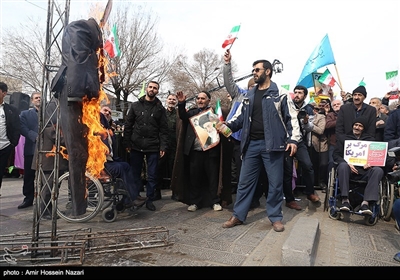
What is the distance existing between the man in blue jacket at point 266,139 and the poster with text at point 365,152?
1.32 m

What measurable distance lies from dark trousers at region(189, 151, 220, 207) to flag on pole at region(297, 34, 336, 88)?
463 centimetres

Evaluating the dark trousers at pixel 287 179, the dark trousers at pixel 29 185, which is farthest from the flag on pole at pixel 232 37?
the dark trousers at pixel 29 185

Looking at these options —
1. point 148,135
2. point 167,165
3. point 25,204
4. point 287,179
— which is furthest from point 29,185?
point 287,179

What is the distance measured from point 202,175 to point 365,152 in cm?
271

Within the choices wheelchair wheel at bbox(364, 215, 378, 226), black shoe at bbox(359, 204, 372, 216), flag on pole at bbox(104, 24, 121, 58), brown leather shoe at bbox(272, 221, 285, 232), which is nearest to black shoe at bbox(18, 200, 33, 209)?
flag on pole at bbox(104, 24, 121, 58)

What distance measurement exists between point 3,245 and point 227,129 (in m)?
3.04

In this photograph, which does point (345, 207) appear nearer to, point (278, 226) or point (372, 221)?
point (372, 221)

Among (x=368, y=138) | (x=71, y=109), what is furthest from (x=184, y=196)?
(x=368, y=138)

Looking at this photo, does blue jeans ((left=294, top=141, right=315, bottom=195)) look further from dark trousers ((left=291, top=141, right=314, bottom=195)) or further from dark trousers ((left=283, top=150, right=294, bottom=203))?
dark trousers ((left=283, top=150, right=294, bottom=203))

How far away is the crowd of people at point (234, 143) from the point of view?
4215mm

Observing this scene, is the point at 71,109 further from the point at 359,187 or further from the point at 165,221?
the point at 359,187

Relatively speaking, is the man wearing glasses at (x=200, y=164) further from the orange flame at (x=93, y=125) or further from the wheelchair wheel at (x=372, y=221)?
the wheelchair wheel at (x=372, y=221)

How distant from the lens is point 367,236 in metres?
4.04

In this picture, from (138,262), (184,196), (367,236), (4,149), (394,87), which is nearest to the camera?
(138,262)
